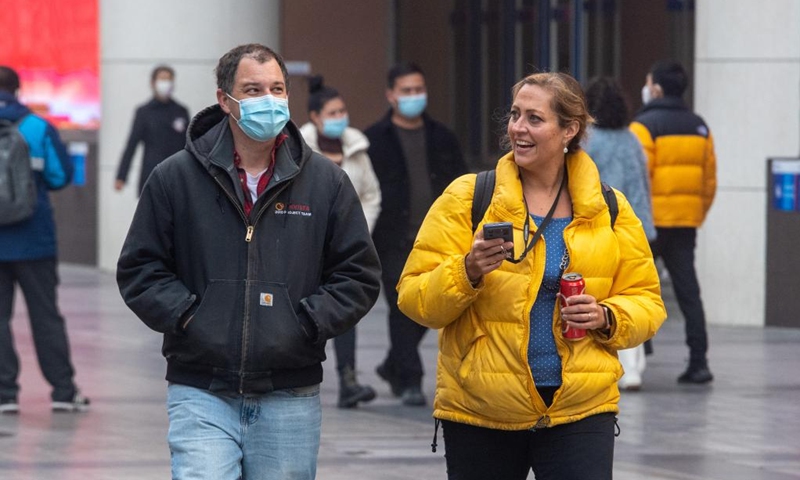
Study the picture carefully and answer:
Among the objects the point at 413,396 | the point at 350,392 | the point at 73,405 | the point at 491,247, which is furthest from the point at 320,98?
the point at 491,247

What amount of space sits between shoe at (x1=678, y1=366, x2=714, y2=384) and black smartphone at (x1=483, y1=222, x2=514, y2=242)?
6280mm

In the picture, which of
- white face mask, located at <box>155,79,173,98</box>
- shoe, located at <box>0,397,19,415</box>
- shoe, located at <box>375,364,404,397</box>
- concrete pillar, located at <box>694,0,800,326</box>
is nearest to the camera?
shoe, located at <box>0,397,19,415</box>

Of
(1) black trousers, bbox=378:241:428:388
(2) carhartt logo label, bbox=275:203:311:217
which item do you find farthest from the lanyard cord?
(1) black trousers, bbox=378:241:428:388

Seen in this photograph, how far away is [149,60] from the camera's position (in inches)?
677

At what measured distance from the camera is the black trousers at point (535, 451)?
4.57 metres

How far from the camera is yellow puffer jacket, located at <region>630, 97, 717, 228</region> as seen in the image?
410 inches

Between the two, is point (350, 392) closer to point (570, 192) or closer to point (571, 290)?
point (570, 192)

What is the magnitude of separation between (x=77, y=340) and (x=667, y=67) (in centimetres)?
505

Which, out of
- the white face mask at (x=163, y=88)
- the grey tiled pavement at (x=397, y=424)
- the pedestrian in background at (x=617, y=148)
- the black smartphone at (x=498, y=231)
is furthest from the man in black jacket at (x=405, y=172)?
the white face mask at (x=163, y=88)

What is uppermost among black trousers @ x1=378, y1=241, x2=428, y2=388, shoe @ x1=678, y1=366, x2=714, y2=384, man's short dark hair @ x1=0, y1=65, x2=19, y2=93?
man's short dark hair @ x1=0, y1=65, x2=19, y2=93

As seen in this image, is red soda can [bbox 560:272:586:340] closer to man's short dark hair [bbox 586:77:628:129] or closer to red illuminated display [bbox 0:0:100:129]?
man's short dark hair [bbox 586:77:628:129]

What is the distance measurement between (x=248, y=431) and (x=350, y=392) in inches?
187

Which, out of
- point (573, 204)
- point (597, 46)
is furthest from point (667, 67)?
point (597, 46)

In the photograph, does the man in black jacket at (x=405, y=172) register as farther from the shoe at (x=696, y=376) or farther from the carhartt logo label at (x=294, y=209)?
the carhartt logo label at (x=294, y=209)
